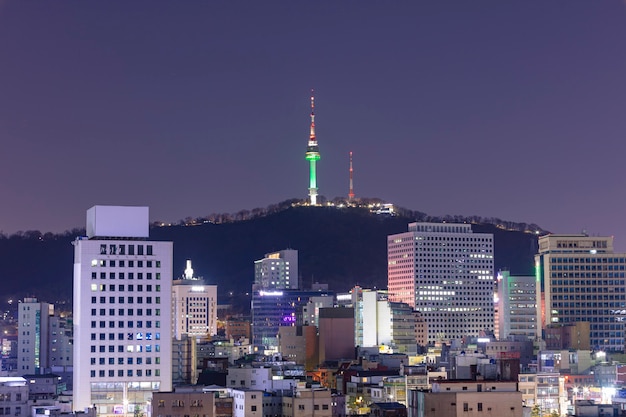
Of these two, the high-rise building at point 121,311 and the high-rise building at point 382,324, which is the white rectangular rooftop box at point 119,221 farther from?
the high-rise building at point 382,324

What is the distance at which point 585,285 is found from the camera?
170250 millimetres

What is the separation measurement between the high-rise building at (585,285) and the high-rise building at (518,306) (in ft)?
37.6

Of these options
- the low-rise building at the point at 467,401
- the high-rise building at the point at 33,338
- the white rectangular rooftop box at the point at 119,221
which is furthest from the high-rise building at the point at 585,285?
the low-rise building at the point at 467,401

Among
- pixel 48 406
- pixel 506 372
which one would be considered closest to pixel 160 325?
pixel 48 406

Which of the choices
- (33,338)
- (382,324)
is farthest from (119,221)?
(382,324)

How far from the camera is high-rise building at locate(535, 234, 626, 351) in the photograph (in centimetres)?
16888

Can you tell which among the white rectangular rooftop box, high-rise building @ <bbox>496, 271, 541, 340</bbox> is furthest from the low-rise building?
high-rise building @ <bbox>496, 271, 541, 340</bbox>

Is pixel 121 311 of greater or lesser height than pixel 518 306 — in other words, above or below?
below

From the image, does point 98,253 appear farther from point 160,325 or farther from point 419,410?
point 419,410

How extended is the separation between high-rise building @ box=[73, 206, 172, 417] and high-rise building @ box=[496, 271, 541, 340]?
94.3 metres

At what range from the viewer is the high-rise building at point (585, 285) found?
6649 inches

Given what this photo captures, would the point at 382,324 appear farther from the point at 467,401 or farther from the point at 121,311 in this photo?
the point at 467,401

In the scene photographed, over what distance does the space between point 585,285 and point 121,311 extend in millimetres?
89242

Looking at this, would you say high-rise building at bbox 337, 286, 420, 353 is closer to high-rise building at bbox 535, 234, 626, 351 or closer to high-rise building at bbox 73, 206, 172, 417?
high-rise building at bbox 535, 234, 626, 351
